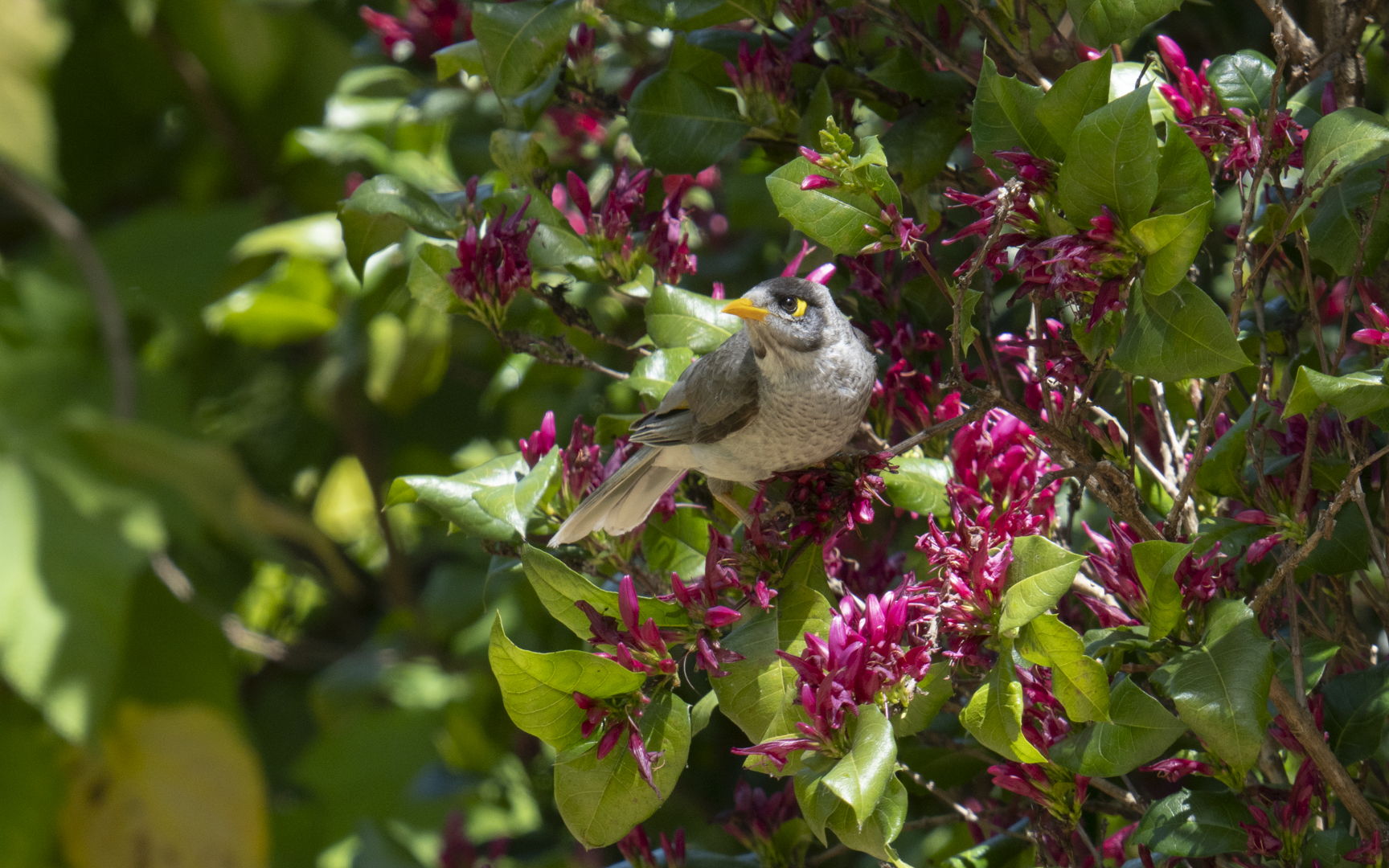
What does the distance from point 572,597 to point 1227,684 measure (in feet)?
1.80

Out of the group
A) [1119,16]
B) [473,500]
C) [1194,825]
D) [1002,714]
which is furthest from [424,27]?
[1194,825]

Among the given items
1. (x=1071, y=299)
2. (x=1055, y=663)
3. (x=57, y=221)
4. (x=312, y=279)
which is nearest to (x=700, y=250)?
(x=312, y=279)

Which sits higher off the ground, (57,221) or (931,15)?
(931,15)

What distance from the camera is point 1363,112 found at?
0.84 m

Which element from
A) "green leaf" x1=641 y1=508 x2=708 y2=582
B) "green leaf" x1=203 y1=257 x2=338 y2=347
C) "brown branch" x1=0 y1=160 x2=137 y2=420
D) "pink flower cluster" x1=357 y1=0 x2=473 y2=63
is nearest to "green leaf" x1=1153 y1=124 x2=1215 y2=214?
"green leaf" x1=641 y1=508 x2=708 y2=582

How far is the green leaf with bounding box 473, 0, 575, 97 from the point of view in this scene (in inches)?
44.2

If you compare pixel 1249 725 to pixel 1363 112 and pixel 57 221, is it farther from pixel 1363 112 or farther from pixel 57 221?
pixel 57 221

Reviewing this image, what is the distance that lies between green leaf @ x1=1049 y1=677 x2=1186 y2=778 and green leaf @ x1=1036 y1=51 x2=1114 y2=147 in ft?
1.50

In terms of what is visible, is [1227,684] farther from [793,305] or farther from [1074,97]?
[793,305]

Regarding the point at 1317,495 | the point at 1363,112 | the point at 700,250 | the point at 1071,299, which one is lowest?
A: the point at 700,250

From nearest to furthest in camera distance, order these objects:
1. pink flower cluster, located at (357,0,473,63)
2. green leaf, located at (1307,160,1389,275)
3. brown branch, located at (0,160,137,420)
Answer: green leaf, located at (1307,160,1389,275) → brown branch, located at (0,160,137,420) → pink flower cluster, located at (357,0,473,63)

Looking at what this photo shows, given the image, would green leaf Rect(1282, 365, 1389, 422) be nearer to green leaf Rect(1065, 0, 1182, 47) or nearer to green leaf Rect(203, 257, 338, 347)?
green leaf Rect(1065, 0, 1182, 47)

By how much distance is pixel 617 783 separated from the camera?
3.01ft

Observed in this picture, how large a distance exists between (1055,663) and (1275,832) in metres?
0.26
